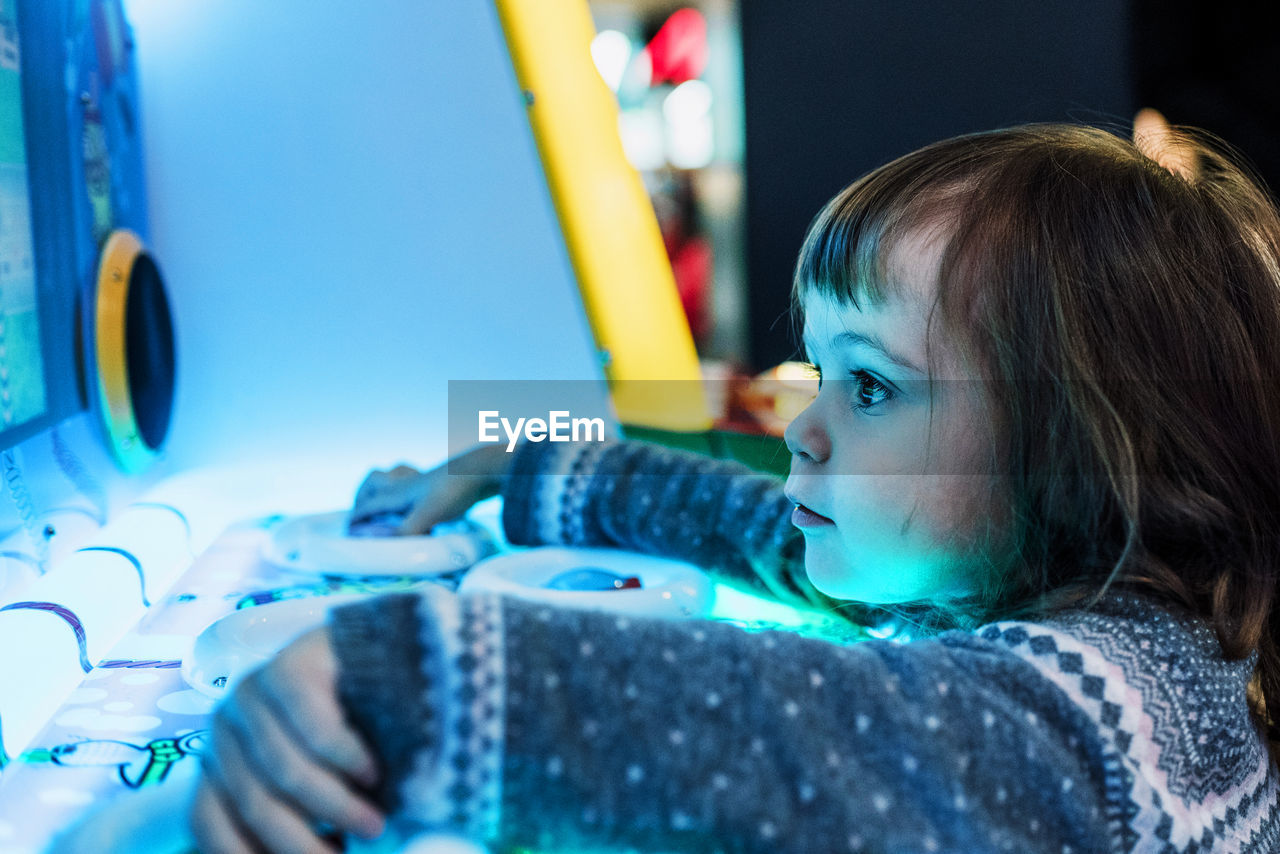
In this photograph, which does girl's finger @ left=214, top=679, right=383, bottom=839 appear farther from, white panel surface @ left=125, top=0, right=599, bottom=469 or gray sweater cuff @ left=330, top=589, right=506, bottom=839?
white panel surface @ left=125, top=0, right=599, bottom=469

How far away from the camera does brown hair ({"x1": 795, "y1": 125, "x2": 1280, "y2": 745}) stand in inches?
14.5

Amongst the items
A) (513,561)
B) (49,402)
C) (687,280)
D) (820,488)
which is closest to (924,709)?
(820,488)

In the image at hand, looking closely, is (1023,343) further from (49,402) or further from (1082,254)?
(49,402)

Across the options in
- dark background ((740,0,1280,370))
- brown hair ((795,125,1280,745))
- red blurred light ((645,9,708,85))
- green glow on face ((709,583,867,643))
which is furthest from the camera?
red blurred light ((645,9,708,85))

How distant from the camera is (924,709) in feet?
0.95

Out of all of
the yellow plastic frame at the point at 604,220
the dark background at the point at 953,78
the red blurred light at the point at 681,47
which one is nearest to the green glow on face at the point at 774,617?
the yellow plastic frame at the point at 604,220

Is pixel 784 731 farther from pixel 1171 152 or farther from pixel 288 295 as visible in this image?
pixel 288 295

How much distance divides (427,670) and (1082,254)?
284 mm

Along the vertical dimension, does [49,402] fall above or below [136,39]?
below

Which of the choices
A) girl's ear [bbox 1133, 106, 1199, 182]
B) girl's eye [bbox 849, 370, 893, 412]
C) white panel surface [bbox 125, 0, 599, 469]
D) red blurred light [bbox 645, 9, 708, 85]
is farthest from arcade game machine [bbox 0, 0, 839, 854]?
red blurred light [bbox 645, 9, 708, 85]

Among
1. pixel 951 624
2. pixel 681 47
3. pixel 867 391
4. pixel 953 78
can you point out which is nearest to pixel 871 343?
pixel 867 391

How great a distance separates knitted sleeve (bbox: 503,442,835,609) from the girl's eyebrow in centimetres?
15

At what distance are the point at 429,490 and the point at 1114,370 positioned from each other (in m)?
0.38

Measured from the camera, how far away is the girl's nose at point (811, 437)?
416 millimetres
